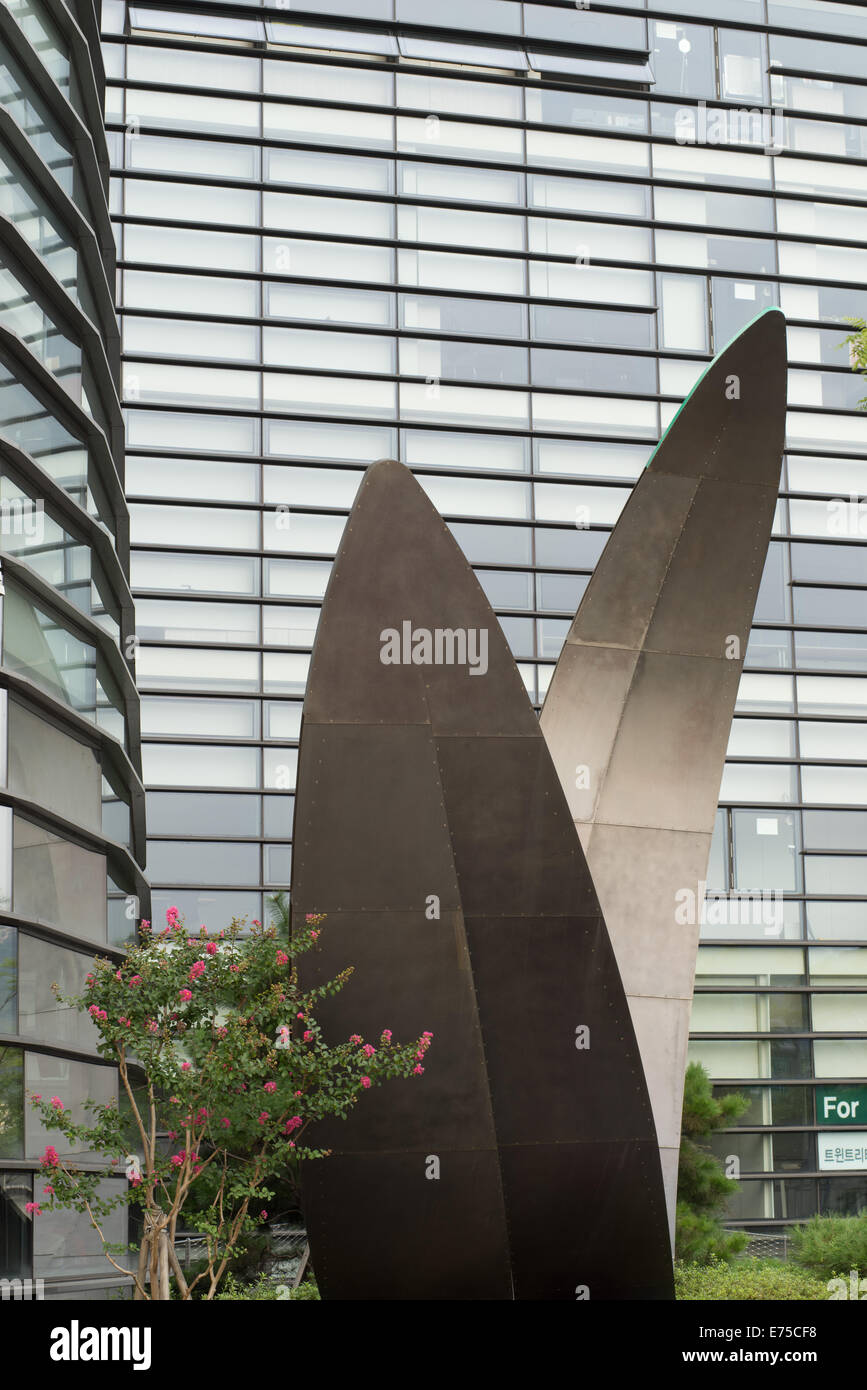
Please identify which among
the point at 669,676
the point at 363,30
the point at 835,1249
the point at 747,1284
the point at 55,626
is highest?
the point at 363,30

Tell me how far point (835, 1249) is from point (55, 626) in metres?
11.9

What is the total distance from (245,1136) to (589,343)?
23.8m

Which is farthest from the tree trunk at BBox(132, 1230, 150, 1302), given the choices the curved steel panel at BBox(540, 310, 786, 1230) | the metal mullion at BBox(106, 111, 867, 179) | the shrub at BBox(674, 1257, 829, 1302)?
the metal mullion at BBox(106, 111, 867, 179)

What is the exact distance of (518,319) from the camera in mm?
32125

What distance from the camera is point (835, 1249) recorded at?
1812 centimetres

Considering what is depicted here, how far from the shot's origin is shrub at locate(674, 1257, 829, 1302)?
15008 millimetres

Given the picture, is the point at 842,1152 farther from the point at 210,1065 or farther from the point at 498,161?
the point at 210,1065

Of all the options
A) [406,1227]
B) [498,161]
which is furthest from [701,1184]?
[498,161]

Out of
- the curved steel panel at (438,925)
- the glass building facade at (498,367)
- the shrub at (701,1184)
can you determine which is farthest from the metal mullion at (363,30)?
the curved steel panel at (438,925)

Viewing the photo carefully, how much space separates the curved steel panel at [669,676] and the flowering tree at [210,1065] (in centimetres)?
327

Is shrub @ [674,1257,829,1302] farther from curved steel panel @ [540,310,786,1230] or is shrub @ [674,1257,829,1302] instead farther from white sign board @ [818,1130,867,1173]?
white sign board @ [818,1130,867,1173]

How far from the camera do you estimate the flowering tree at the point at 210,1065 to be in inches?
433
